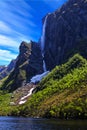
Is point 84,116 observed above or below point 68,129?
above

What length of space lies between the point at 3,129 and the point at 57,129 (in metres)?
23.7

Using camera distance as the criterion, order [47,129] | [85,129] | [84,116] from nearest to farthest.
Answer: [85,129], [47,129], [84,116]

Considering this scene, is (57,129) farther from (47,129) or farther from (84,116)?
(84,116)

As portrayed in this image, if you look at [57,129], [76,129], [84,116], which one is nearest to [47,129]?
[57,129]

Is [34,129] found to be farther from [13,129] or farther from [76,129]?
[76,129]

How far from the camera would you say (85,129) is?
4670 inches

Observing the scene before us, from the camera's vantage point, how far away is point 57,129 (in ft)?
408

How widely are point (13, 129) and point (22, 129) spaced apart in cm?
399

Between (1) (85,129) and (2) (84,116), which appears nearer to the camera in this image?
(1) (85,129)

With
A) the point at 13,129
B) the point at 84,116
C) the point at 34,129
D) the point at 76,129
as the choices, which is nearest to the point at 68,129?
the point at 76,129

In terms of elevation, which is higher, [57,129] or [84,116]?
[84,116]

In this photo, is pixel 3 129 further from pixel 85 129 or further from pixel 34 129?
pixel 85 129

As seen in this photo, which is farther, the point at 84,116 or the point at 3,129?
the point at 84,116

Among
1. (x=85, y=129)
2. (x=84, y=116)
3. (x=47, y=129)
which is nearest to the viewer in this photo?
(x=85, y=129)
